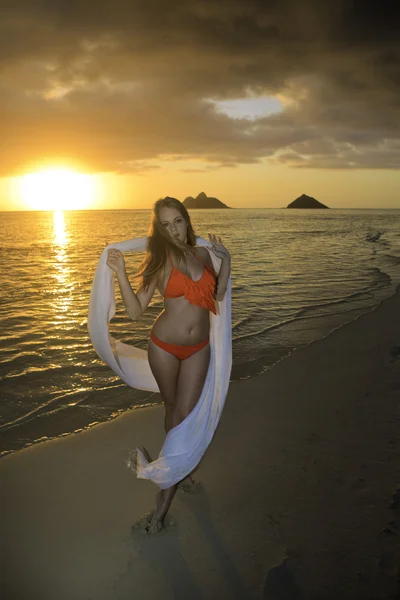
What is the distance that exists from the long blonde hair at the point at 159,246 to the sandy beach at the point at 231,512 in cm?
201

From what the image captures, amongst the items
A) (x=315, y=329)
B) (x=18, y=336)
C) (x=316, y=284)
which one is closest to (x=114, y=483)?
(x=18, y=336)

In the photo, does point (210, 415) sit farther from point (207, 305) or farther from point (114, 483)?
point (114, 483)

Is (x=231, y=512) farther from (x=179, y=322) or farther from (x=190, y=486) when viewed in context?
(x=179, y=322)

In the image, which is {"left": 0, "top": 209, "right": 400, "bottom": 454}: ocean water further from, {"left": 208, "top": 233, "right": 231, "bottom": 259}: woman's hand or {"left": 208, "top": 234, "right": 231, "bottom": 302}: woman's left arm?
{"left": 208, "top": 233, "right": 231, "bottom": 259}: woman's hand

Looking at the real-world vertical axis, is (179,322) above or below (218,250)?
below

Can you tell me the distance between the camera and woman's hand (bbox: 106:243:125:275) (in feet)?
12.4

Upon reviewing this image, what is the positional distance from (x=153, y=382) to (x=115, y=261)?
4.40 feet

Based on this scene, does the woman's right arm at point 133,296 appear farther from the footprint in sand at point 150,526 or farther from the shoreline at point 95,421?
the shoreline at point 95,421

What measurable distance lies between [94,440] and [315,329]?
6222 mm

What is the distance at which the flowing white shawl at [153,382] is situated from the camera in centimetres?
367

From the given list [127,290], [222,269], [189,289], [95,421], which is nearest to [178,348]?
[189,289]

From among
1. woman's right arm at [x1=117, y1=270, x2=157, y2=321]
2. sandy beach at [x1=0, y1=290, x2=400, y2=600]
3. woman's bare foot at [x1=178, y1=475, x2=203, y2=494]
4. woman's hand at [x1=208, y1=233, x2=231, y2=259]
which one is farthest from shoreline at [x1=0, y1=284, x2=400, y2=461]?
woman's hand at [x1=208, y1=233, x2=231, y2=259]

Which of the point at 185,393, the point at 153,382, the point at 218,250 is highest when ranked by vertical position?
the point at 218,250

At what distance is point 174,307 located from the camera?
12.2 feet
